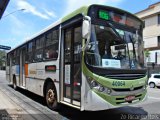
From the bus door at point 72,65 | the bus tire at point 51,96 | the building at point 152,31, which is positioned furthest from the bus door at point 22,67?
the building at point 152,31

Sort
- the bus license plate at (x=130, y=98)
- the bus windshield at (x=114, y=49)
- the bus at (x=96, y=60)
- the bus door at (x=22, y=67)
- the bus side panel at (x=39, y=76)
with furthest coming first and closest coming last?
the bus door at (x=22, y=67) < the bus side panel at (x=39, y=76) < the bus license plate at (x=130, y=98) < the bus windshield at (x=114, y=49) < the bus at (x=96, y=60)

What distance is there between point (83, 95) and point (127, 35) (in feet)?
8.12

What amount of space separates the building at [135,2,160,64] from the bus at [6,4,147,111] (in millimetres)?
29660

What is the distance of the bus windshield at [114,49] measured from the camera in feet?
24.5

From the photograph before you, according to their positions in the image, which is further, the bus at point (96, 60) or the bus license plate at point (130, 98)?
the bus license plate at point (130, 98)

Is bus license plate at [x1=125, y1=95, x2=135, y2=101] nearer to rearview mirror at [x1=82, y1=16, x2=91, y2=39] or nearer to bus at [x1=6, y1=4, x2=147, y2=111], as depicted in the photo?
bus at [x1=6, y1=4, x2=147, y2=111]

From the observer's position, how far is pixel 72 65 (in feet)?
27.2

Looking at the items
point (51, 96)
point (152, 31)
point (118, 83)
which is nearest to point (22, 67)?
point (51, 96)

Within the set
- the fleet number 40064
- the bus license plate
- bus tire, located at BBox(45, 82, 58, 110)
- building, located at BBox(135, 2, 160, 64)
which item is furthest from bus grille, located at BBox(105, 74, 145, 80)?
building, located at BBox(135, 2, 160, 64)

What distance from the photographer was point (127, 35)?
334 inches

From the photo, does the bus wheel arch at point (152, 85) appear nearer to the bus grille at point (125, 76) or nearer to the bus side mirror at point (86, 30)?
the bus grille at point (125, 76)

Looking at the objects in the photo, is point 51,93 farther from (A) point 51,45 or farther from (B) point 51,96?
(A) point 51,45

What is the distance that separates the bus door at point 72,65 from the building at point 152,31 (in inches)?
1192

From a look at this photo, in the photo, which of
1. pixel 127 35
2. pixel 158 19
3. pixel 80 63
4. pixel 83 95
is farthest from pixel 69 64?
pixel 158 19
